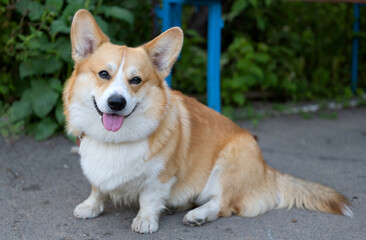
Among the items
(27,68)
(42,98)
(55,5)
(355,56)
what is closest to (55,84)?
(42,98)

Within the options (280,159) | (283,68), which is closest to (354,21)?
(283,68)

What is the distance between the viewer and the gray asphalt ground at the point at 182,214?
245 cm

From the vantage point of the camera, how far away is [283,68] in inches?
238

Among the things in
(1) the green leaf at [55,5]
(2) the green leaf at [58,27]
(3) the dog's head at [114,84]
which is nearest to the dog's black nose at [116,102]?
(3) the dog's head at [114,84]

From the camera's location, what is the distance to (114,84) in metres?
2.26

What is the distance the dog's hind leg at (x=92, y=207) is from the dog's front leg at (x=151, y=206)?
29 cm

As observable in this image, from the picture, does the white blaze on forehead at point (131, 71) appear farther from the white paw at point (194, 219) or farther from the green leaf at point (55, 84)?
the green leaf at point (55, 84)

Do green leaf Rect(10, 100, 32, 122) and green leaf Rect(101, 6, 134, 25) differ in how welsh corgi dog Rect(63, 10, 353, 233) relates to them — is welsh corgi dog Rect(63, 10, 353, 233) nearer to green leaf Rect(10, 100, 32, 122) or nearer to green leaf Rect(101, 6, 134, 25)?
green leaf Rect(101, 6, 134, 25)

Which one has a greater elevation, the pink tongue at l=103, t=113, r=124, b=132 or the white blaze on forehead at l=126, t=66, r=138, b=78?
the white blaze on forehead at l=126, t=66, r=138, b=78

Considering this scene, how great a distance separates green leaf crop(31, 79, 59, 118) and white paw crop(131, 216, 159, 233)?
190 cm

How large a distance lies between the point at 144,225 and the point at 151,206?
0.12 m

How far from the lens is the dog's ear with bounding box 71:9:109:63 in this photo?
2.39 m

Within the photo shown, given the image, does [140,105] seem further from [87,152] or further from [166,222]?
[166,222]

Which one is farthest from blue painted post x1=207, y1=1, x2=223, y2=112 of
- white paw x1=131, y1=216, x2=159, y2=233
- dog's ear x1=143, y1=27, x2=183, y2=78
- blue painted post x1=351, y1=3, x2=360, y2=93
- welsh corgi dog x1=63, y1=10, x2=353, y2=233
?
blue painted post x1=351, y1=3, x2=360, y2=93
